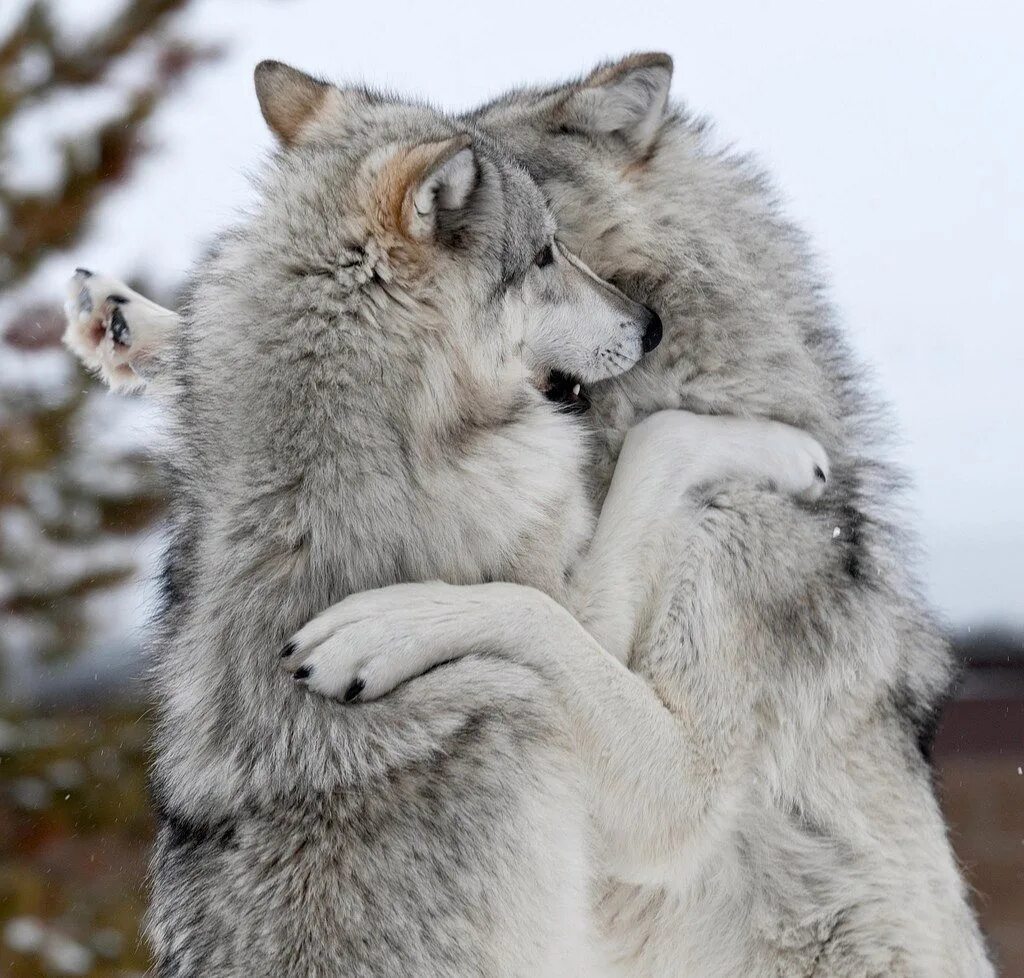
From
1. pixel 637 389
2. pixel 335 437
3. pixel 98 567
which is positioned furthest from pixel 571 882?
pixel 98 567

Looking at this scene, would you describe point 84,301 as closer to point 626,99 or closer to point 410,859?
point 626,99

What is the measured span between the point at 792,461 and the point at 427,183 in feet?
3.64

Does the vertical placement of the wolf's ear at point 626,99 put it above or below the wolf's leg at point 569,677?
above

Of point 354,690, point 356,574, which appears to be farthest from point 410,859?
point 356,574

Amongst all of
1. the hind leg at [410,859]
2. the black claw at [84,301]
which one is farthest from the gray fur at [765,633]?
the black claw at [84,301]

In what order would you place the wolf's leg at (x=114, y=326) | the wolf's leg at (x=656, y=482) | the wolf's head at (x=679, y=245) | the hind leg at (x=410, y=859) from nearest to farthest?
the hind leg at (x=410, y=859), the wolf's leg at (x=656, y=482), the wolf's head at (x=679, y=245), the wolf's leg at (x=114, y=326)

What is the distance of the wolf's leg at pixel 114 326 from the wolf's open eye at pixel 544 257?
3.64 ft

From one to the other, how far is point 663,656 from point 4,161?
3.96 meters

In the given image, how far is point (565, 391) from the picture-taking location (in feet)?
9.23

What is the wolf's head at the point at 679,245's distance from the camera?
2.90m

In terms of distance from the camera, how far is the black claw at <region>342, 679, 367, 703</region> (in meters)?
2.22

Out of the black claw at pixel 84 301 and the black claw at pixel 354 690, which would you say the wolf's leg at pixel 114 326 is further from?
the black claw at pixel 354 690

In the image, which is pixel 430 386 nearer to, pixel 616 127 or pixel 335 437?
pixel 335 437

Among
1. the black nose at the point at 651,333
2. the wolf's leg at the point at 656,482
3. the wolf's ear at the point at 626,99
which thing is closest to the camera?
the wolf's leg at the point at 656,482
